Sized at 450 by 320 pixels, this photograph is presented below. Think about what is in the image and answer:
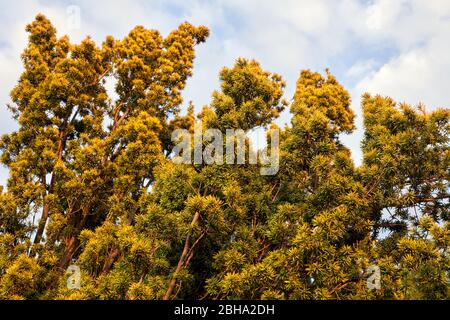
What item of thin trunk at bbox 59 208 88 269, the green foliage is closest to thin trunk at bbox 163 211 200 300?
the green foliage

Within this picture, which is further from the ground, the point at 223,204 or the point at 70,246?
the point at 223,204

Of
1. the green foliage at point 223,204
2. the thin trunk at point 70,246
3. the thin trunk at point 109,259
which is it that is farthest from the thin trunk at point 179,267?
the thin trunk at point 70,246

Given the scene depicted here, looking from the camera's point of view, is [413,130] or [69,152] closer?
[413,130]

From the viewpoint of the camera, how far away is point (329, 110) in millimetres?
13070

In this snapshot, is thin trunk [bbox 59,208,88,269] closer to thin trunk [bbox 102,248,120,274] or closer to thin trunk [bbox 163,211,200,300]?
thin trunk [bbox 102,248,120,274]

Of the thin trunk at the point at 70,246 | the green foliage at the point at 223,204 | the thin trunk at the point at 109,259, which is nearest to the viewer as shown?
the green foliage at the point at 223,204

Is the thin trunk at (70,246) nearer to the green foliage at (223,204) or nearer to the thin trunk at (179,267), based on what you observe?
the green foliage at (223,204)

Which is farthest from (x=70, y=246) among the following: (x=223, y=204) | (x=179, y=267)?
(x=223, y=204)

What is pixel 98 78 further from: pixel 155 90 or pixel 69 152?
pixel 69 152

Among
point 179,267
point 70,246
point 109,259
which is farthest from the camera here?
point 70,246

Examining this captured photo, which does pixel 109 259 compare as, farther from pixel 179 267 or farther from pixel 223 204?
pixel 223 204
